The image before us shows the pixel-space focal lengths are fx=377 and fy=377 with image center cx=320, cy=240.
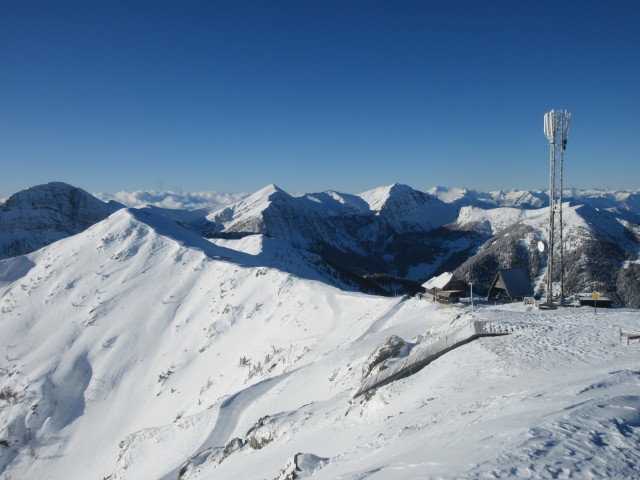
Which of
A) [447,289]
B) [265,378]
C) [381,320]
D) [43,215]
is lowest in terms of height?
[265,378]

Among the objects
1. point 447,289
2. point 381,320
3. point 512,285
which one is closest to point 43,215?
point 381,320

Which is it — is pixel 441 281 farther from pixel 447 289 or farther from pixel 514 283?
pixel 514 283

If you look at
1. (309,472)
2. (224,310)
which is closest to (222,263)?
(224,310)

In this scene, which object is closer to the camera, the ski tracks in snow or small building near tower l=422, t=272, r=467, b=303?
the ski tracks in snow

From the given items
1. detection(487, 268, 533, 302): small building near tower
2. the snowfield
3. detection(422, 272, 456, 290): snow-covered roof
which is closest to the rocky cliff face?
the snowfield

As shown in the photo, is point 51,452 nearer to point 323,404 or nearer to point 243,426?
point 243,426

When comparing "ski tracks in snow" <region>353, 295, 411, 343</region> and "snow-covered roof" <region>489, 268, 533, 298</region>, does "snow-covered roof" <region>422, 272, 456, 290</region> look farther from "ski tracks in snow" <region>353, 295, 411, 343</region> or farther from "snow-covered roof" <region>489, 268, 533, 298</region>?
"snow-covered roof" <region>489, 268, 533, 298</region>
